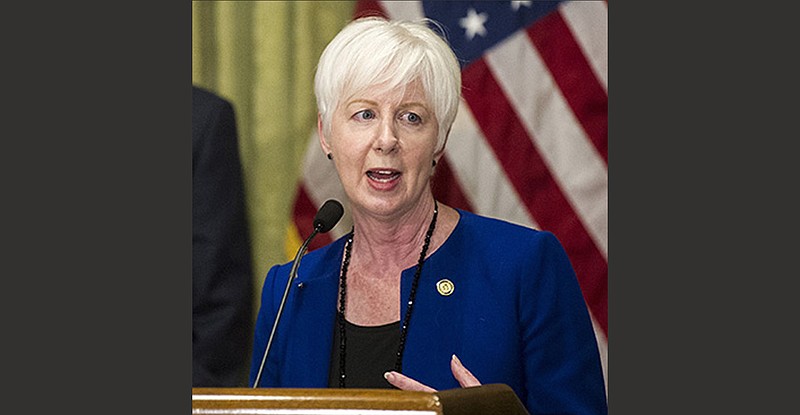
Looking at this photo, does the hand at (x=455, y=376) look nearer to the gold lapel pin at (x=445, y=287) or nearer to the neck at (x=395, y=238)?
the gold lapel pin at (x=445, y=287)

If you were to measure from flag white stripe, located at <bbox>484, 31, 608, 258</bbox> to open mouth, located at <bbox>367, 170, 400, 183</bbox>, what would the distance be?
0.68 metres

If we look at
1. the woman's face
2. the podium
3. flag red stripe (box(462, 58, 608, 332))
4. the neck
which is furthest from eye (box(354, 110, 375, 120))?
the podium

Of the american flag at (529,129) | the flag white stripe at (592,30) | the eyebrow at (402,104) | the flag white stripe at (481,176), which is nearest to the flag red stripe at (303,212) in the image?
the american flag at (529,129)

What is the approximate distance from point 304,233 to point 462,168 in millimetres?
460

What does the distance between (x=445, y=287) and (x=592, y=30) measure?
0.93 meters

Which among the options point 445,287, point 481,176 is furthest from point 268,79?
point 445,287

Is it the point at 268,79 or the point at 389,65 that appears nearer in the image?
the point at 389,65

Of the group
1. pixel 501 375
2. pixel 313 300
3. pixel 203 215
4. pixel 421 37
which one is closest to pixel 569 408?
pixel 501 375

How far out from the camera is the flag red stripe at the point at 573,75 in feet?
9.71

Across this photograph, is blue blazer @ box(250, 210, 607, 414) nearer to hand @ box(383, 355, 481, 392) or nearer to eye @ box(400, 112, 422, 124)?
hand @ box(383, 355, 481, 392)

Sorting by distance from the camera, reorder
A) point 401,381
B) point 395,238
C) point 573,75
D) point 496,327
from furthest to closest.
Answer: point 573,75
point 395,238
point 496,327
point 401,381

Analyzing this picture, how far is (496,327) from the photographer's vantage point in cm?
237

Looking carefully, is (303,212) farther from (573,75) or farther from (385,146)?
(573,75)

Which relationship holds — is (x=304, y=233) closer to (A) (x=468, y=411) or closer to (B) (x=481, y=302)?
(B) (x=481, y=302)
